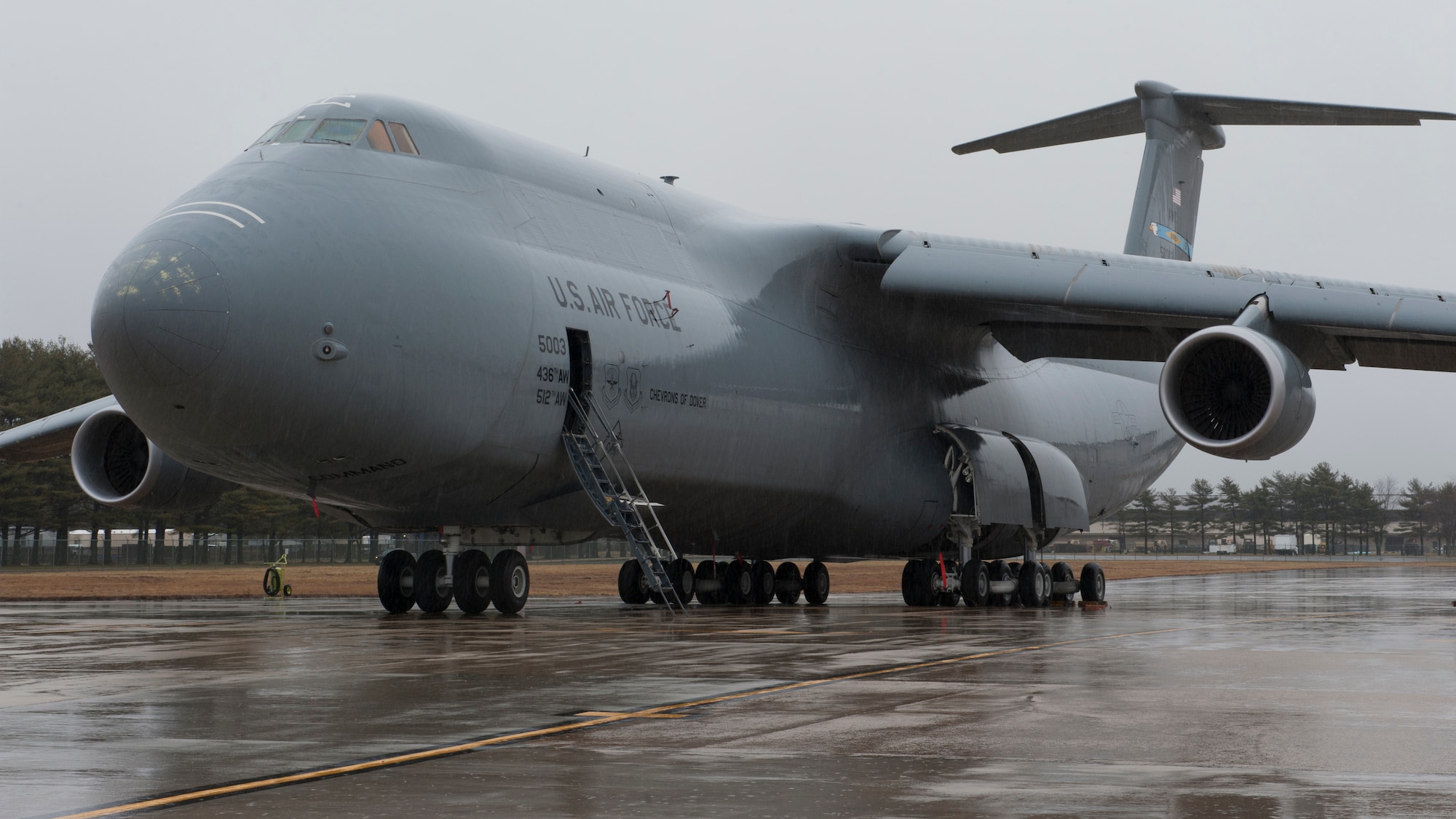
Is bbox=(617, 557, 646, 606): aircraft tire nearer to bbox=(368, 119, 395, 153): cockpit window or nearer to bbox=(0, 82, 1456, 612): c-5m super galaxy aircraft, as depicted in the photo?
bbox=(0, 82, 1456, 612): c-5m super galaxy aircraft

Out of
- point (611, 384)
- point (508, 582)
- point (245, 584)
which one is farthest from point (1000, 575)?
point (245, 584)

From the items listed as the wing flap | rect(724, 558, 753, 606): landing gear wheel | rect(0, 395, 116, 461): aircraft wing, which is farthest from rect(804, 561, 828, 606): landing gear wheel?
rect(0, 395, 116, 461): aircraft wing

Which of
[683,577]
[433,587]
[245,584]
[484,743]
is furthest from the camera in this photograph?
[245,584]

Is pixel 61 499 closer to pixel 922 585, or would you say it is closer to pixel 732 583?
pixel 732 583

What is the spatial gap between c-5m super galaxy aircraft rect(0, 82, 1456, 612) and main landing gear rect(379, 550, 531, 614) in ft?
0.15

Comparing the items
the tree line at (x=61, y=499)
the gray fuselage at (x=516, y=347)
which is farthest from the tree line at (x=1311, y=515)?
the gray fuselage at (x=516, y=347)

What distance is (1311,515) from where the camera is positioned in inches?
4700

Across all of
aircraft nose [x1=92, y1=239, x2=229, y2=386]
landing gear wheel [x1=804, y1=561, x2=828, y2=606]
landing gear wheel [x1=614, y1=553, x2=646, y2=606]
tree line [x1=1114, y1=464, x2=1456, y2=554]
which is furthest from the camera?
tree line [x1=1114, y1=464, x2=1456, y2=554]

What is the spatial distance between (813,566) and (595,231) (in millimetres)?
7676

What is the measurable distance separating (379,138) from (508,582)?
4.77 m

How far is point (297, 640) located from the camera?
38.8ft

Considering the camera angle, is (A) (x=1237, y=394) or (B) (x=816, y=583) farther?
(B) (x=816, y=583)

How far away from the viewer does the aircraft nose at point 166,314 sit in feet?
39.7

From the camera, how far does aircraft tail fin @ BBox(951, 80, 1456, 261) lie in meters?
23.4
